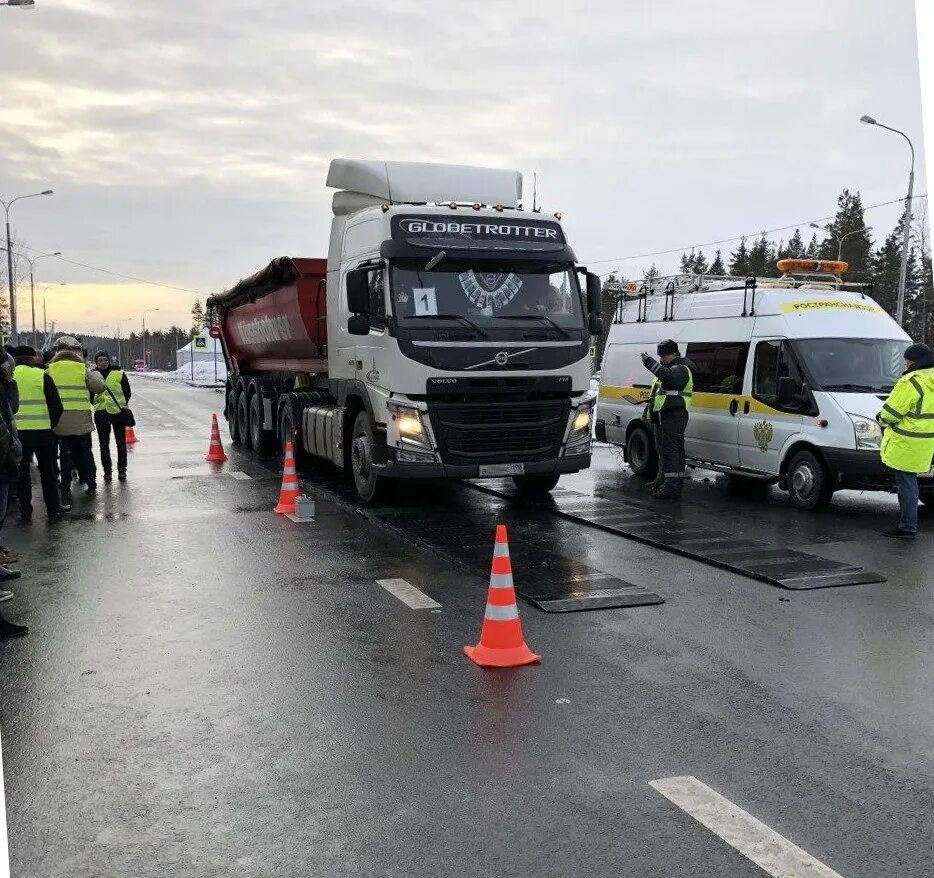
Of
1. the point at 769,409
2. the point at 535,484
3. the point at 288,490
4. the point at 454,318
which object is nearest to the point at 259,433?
the point at 288,490

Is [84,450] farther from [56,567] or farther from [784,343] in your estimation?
[784,343]

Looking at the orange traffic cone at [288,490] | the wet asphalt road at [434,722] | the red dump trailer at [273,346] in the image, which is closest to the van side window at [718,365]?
the wet asphalt road at [434,722]

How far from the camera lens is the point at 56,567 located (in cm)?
768

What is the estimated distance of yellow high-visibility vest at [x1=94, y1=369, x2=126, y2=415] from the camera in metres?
14.0

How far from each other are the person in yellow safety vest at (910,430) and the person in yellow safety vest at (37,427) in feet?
28.9

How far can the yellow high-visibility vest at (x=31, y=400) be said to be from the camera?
1011 cm

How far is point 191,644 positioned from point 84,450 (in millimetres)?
7453

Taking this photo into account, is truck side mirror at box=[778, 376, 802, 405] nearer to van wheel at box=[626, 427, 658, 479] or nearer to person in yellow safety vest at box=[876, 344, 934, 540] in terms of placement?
person in yellow safety vest at box=[876, 344, 934, 540]

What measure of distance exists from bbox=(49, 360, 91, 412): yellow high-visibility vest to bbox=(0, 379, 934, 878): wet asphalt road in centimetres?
430

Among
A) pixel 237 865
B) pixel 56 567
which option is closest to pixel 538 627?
pixel 237 865

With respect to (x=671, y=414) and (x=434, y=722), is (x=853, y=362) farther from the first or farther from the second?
(x=434, y=722)

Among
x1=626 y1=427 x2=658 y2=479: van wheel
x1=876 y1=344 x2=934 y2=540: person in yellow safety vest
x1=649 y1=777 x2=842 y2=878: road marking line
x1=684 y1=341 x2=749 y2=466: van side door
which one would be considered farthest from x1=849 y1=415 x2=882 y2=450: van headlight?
x1=649 y1=777 x2=842 y2=878: road marking line

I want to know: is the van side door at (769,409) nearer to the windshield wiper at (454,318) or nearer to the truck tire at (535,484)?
the truck tire at (535,484)

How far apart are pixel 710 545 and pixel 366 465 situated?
4.03 metres
